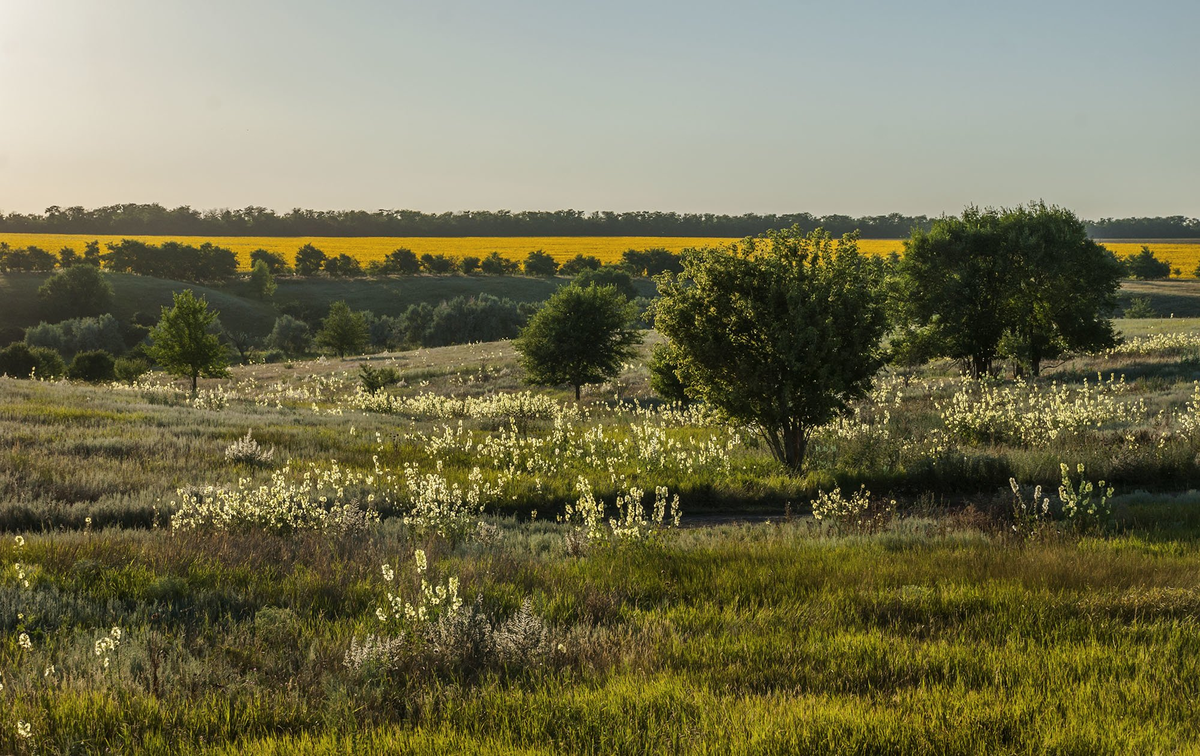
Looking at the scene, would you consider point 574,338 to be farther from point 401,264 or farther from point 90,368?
point 401,264

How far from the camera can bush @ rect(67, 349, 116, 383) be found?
172ft

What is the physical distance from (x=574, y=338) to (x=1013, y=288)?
18596 millimetres

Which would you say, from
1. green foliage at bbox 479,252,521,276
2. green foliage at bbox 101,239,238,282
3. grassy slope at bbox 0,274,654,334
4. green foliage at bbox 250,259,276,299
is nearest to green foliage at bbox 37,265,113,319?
grassy slope at bbox 0,274,654,334

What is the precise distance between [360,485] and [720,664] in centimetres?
1035

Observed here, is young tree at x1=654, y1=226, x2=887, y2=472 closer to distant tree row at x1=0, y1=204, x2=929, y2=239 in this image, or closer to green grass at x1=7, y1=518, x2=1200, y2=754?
green grass at x1=7, y1=518, x2=1200, y2=754

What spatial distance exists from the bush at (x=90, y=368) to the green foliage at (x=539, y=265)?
76855 millimetres

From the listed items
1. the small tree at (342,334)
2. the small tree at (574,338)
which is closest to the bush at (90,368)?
the small tree at (342,334)

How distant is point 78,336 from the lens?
74750 millimetres

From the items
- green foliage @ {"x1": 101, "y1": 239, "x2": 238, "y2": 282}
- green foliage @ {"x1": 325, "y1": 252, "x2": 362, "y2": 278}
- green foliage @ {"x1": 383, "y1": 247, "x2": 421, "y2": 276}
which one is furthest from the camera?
green foliage @ {"x1": 383, "y1": 247, "x2": 421, "y2": 276}

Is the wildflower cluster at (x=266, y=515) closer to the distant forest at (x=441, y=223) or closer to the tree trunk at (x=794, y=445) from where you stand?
the tree trunk at (x=794, y=445)

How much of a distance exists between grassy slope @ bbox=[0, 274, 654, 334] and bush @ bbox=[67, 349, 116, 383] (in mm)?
40888

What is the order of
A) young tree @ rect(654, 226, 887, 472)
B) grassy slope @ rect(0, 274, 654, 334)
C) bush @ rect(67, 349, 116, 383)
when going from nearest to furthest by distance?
young tree @ rect(654, 226, 887, 472) < bush @ rect(67, 349, 116, 383) < grassy slope @ rect(0, 274, 654, 334)

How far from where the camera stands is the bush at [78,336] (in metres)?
73.7

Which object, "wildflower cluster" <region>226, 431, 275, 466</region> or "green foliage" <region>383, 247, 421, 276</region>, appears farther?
"green foliage" <region>383, 247, 421, 276</region>
